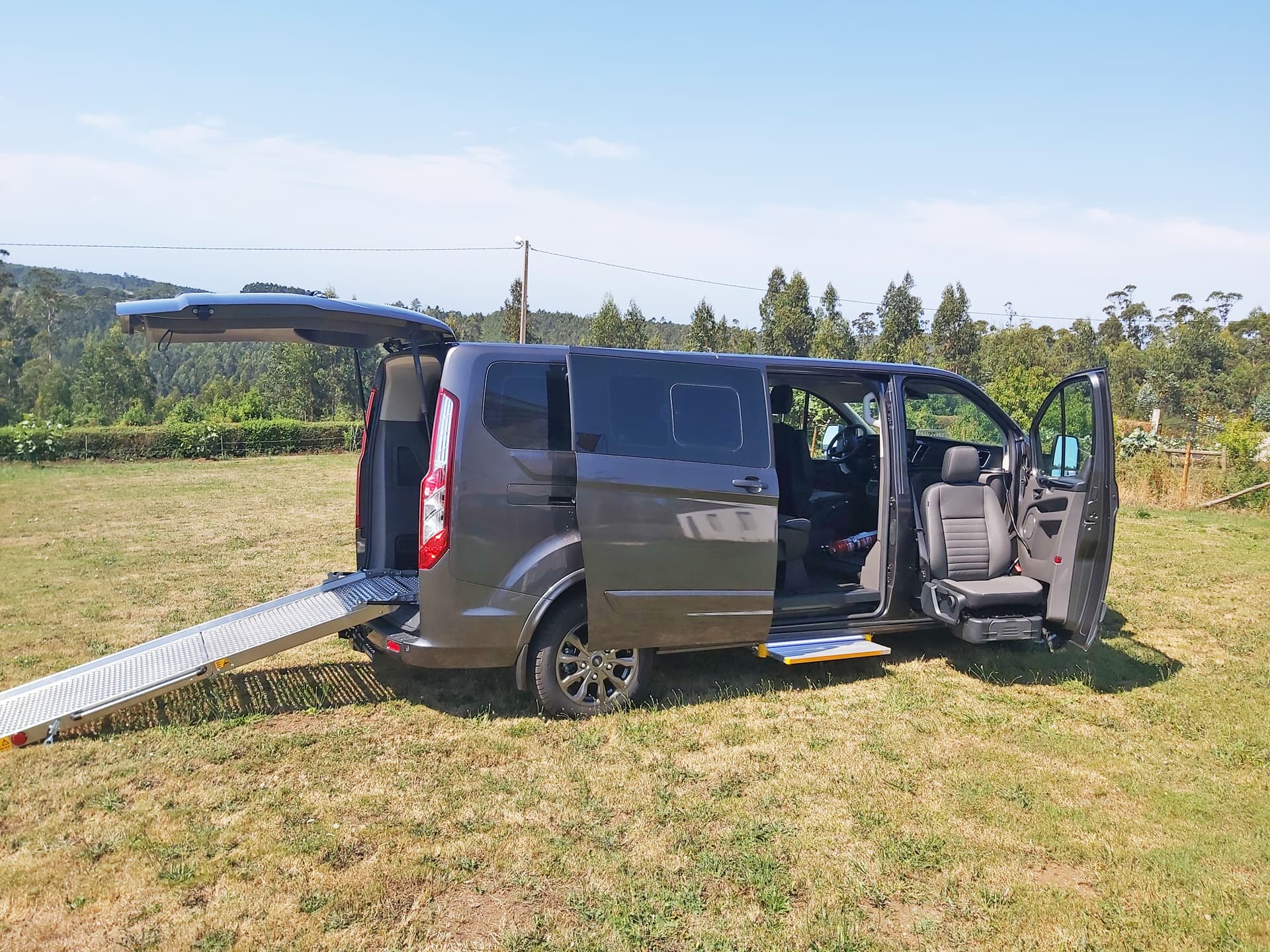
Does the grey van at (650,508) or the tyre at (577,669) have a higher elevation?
the grey van at (650,508)

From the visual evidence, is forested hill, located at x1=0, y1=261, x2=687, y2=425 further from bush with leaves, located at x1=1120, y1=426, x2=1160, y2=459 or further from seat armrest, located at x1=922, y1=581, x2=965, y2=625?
seat armrest, located at x1=922, y1=581, x2=965, y2=625

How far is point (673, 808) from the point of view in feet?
12.5

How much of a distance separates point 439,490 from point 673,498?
125 centimetres

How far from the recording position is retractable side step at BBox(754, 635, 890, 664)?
4988mm

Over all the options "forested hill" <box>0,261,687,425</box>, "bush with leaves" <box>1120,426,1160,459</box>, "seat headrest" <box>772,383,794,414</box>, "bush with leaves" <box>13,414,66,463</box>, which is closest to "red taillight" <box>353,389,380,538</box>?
"seat headrest" <box>772,383,794,414</box>

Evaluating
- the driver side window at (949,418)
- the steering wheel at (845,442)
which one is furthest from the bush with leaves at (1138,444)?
the steering wheel at (845,442)

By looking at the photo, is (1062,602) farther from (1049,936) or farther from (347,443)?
(347,443)

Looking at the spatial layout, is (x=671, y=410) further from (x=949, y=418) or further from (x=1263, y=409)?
(x=1263, y=409)

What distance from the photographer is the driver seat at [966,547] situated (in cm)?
541

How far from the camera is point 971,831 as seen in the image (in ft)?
12.0

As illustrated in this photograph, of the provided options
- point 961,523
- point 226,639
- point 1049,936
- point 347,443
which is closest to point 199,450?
point 347,443

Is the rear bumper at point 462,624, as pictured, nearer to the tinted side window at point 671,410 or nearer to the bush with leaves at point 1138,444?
the tinted side window at point 671,410

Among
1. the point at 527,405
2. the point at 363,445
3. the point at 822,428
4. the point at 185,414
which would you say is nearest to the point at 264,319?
the point at 363,445

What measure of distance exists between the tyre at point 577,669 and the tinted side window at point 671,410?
0.94 meters
